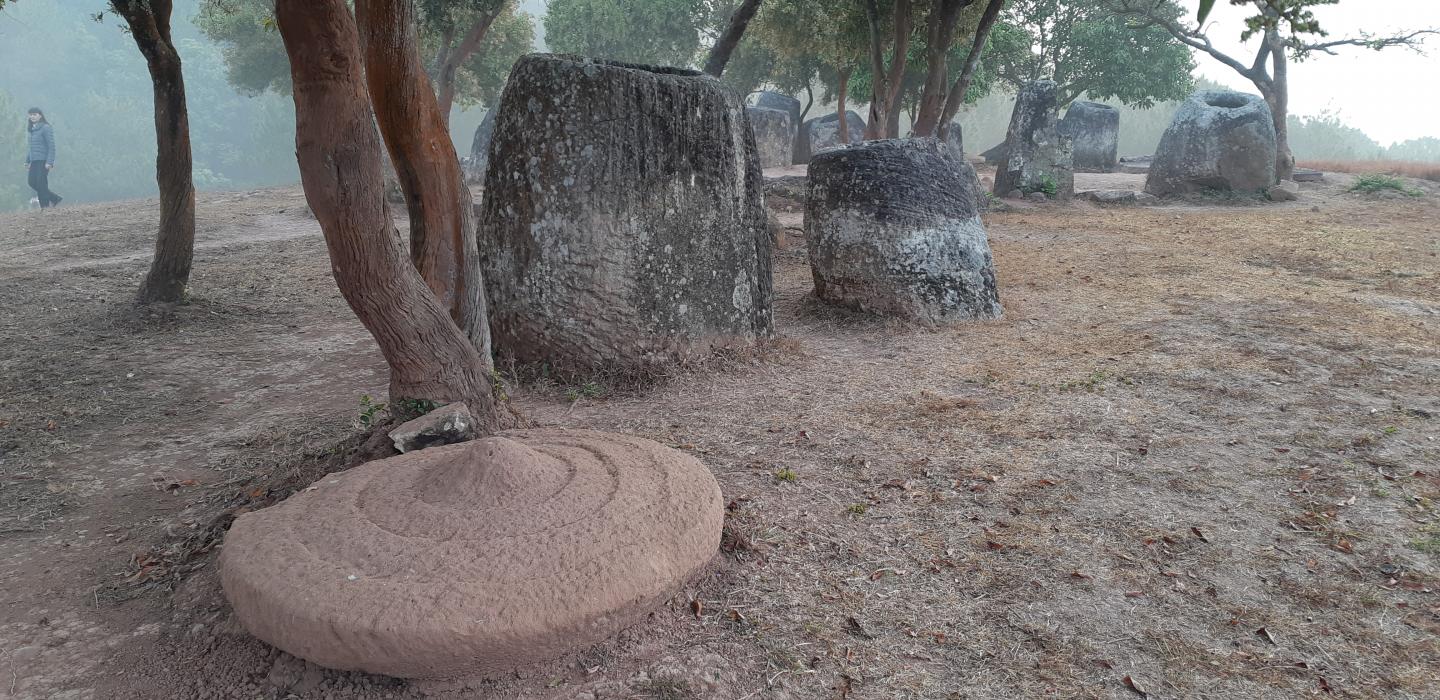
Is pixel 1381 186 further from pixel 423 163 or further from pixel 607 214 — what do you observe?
pixel 423 163

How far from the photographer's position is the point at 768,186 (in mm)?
14836

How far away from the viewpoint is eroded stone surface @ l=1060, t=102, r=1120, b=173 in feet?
69.1

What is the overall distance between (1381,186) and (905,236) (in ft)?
41.9

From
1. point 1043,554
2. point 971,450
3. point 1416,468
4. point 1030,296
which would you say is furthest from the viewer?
point 1030,296

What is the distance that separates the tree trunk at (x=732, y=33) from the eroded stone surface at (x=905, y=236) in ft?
11.4

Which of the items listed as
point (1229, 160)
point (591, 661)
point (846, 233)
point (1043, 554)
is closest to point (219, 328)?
point (846, 233)

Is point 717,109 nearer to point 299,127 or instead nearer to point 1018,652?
point 299,127

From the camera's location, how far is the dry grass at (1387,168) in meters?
15.8

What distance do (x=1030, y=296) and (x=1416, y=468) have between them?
3.75 meters

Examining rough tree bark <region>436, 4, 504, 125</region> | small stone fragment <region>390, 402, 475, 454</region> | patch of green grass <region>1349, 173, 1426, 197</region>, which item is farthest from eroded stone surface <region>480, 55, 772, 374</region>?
patch of green grass <region>1349, 173, 1426, 197</region>

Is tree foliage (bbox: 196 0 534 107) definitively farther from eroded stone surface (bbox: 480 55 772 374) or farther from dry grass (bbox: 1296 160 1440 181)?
dry grass (bbox: 1296 160 1440 181)

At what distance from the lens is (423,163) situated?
4.04m

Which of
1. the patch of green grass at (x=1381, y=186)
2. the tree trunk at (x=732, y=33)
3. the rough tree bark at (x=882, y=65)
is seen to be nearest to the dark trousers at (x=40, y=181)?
the tree trunk at (x=732, y=33)

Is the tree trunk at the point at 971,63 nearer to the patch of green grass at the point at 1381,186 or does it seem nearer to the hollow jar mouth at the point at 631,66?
the hollow jar mouth at the point at 631,66
